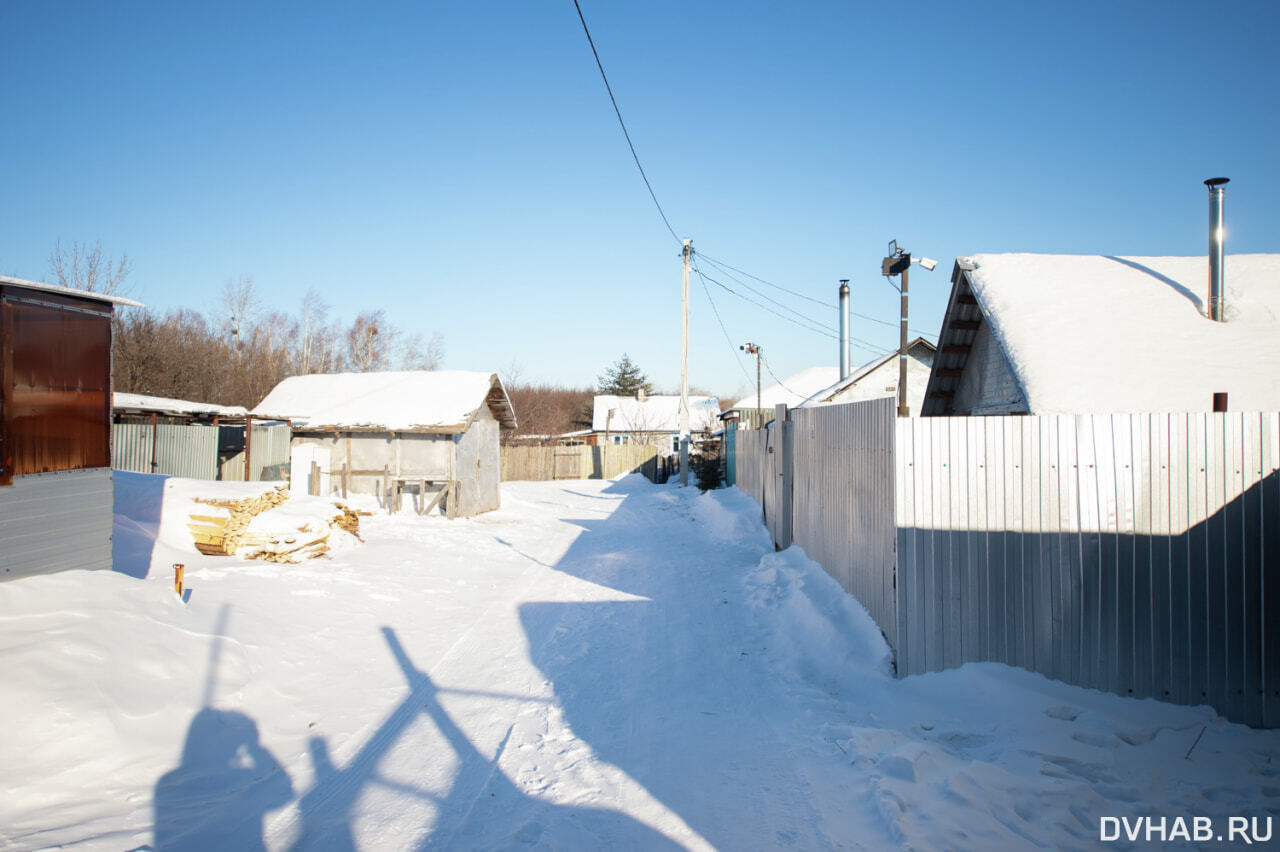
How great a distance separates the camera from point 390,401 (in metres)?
19.9

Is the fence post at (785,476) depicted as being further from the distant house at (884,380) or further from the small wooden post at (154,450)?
the small wooden post at (154,450)

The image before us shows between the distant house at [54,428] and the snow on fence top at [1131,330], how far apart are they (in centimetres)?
1009

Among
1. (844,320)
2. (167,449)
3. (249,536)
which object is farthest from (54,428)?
(844,320)

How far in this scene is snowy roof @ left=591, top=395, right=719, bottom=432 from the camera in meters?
47.6

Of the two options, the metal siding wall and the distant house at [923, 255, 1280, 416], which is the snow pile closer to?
the distant house at [923, 255, 1280, 416]

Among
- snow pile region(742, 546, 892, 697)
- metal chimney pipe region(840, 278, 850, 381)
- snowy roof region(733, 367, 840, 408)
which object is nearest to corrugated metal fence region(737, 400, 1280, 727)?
snow pile region(742, 546, 892, 697)

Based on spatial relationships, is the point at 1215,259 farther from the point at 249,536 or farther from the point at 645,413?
the point at 645,413

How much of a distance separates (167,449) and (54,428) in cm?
1276

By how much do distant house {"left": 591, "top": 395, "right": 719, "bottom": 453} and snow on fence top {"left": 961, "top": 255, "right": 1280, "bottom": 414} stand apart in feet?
118

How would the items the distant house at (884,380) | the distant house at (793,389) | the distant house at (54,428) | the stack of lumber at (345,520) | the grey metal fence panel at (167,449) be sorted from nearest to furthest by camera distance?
1. the distant house at (54,428)
2. the stack of lumber at (345,520)
3. the grey metal fence panel at (167,449)
4. the distant house at (884,380)
5. the distant house at (793,389)

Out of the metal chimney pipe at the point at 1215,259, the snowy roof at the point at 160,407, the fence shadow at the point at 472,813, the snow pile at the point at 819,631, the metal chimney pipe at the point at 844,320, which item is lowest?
the fence shadow at the point at 472,813

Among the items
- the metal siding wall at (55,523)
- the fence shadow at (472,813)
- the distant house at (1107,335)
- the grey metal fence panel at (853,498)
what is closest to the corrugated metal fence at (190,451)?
the metal siding wall at (55,523)

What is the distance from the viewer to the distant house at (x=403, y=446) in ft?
59.6

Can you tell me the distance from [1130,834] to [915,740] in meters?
1.23
